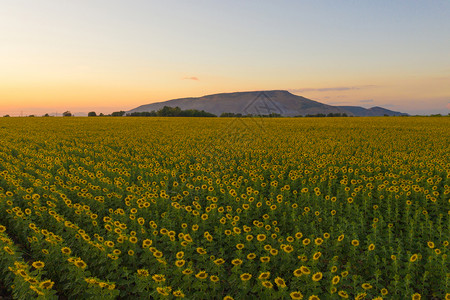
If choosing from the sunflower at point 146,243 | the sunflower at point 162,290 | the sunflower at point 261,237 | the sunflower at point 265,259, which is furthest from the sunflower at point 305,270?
A: the sunflower at point 146,243

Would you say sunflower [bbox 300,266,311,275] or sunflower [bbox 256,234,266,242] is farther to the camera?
sunflower [bbox 256,234,266,242]

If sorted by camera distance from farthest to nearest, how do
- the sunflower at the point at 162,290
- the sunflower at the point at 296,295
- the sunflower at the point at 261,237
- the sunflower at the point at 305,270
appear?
the sunflower at the point at 261,237
the sunflower at the point at 305,270
the sunflower at the point at 296,295
the sunflower at the point at 162,290

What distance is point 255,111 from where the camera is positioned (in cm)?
1747

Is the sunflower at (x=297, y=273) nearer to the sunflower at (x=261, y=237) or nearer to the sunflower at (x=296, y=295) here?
the sunflower at (x=296, y=295)

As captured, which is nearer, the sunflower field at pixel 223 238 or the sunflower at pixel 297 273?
the sunflower at pixel 297 273

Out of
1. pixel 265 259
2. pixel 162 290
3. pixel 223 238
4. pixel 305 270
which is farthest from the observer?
pixel 223 238

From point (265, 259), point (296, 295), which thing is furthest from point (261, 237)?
point (296, 295)

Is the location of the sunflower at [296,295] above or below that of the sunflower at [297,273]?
below

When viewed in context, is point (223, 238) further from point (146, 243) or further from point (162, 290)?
point (162, 290)

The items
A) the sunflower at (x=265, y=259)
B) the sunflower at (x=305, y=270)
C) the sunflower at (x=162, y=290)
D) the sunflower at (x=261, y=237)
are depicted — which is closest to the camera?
the sunflower at (x=162, y=290)

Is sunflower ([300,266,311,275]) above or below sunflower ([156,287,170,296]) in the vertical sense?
below

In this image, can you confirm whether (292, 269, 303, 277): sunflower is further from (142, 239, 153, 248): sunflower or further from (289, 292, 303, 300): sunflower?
(142, 239, 153, 248): sunflower

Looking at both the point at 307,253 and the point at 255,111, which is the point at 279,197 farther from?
the point at 255,111

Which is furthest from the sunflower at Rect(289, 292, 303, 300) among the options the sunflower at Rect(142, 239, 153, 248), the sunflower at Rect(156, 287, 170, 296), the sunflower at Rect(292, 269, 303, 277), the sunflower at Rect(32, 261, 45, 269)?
the sunflower at Rect(32, 261, 45, 269)
